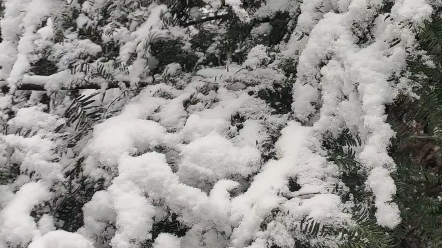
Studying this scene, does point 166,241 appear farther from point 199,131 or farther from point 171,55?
point 171,55

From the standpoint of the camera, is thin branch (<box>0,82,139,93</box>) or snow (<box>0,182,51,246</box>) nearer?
snow (<box>0,182,51,246</box>)

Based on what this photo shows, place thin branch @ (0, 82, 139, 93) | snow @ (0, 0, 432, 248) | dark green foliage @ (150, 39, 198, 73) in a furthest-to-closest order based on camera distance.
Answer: dark green foliage @ (150, 39, 198, 73), thin branch @ (0, 82, 139, 93), snow @ (0, 0, 432, 248)

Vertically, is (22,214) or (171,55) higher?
(171,55)

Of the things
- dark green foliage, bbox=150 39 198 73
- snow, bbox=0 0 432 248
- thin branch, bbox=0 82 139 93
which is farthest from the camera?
dark green foliage, bbox=150 39 198 73

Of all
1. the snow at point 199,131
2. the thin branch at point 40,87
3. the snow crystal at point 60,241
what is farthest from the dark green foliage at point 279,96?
the snow crystal at point 60,241

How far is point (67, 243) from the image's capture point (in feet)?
3.04

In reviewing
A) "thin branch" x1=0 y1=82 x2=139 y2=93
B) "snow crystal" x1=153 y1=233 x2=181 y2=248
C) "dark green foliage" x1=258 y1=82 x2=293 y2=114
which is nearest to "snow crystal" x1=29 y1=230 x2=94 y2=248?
"snow crystal" x1=153 y1=233 x2=181 y2=248

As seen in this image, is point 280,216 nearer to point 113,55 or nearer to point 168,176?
point 168,176

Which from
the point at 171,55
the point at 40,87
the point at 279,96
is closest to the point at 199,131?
the point at 279,96

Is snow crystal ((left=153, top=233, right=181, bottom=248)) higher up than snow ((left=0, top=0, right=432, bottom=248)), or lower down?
lower down

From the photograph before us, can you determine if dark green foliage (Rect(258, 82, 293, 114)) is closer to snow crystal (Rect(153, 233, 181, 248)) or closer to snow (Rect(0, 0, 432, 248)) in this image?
snow (Rect(0, 0, 432, 248))

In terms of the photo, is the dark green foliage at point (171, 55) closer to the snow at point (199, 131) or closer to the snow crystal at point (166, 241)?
the snow at point (199, 131)

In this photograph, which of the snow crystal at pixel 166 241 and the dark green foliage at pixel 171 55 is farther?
the dark green foliage at pixel 171 55

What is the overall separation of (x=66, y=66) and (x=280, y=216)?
90 centimetres
